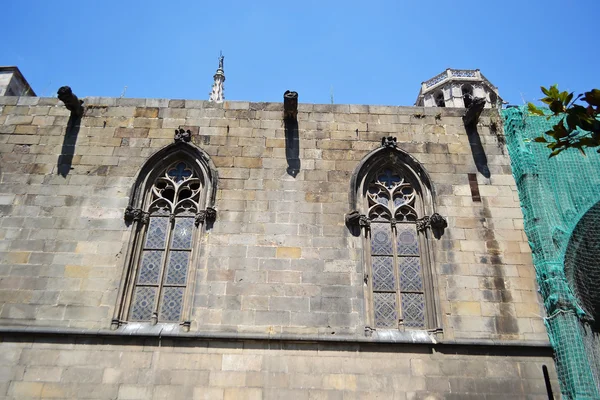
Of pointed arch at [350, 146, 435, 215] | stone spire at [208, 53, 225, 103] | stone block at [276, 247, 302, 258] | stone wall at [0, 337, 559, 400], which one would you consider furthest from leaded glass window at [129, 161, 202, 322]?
stone spire at [208, 53, 225, 103]

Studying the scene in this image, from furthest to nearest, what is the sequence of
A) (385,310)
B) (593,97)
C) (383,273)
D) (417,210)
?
(417,210) → (383,273) → (385,310) → (593,97)

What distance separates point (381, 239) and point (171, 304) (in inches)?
144

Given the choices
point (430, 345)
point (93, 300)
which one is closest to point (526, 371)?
point (430, 345)

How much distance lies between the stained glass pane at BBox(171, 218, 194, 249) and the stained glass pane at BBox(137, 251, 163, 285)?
317mm

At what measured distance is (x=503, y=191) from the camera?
916 centimetres

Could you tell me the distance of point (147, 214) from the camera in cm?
888

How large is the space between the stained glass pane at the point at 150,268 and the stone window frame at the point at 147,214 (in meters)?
0.09

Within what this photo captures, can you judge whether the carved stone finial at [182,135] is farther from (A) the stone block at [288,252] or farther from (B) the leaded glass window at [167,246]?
(A) the stone block at [288,252]

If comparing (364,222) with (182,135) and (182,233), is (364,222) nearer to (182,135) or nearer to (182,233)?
(182,233)

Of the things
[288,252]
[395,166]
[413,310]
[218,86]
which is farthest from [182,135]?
[218,86]

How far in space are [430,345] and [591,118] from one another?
4.45 metres

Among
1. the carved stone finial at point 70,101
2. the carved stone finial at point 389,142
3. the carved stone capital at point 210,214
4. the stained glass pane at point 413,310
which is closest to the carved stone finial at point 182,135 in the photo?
the carved stone capital at point 210,214

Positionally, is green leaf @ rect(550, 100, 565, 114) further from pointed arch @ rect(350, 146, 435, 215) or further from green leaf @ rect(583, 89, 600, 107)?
pointed arch @ rect(350, 146, 435, 215)

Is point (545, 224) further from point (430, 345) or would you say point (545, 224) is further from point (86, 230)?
point (86, 230)
